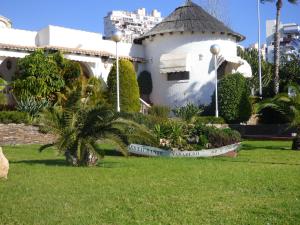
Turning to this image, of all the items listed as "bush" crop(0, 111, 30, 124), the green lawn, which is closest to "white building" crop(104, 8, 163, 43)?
"bush" crop(0, 111, 30, 124)

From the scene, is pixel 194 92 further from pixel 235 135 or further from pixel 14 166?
pixel 14 166

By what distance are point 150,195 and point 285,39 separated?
87247mm

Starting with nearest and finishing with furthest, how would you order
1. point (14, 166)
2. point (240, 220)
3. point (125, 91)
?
point (240, 220), point (14, 166), point (125, 91)

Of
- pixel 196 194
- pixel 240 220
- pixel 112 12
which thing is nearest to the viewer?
pixel 240 220

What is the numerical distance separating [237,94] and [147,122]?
1355 centimetres

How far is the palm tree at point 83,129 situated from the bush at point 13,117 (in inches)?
318

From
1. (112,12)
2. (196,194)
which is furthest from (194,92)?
(112,12)

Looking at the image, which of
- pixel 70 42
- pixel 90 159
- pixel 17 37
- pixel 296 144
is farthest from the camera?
pixel 70 42

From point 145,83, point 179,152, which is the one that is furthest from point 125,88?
point 179,152

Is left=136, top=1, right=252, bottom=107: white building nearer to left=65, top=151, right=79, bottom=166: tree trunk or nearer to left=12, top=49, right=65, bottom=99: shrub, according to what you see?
left=12, top=49, right=65, bottom=99: shrub

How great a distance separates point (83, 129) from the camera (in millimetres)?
12531

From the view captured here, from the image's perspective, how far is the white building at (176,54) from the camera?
3022 centimetres

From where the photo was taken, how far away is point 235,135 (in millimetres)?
17875

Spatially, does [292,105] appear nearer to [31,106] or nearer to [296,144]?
[296,144]
